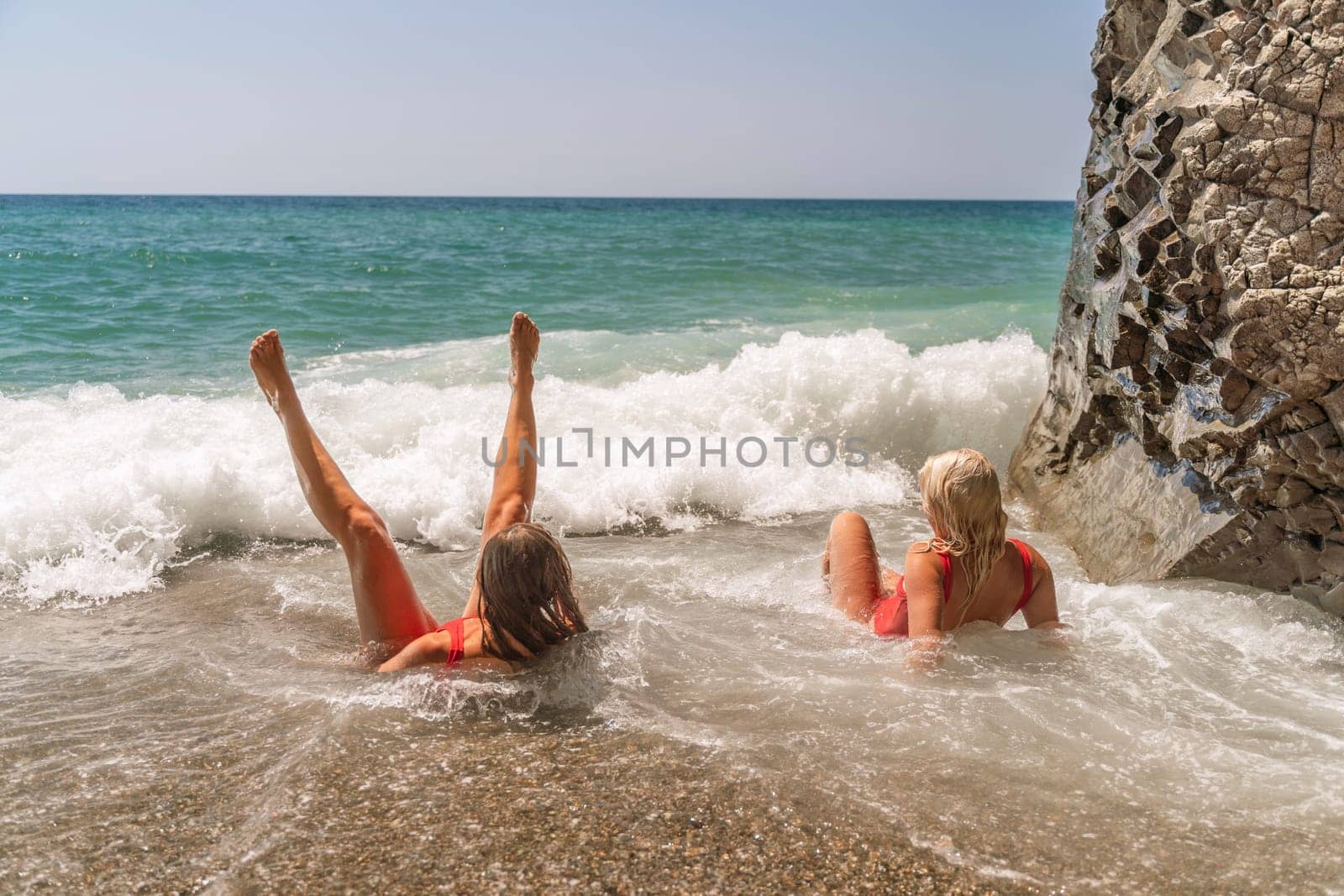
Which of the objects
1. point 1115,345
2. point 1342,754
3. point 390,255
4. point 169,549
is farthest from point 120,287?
point 1342,754

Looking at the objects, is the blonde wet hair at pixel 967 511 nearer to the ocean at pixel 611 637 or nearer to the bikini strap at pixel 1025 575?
the bikini strap at pixel 1025 575

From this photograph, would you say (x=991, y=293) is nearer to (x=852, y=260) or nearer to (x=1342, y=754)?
(x=852, y=260)

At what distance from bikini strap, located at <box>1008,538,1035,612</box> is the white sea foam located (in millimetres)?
2700

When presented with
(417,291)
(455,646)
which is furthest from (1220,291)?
(417,291)

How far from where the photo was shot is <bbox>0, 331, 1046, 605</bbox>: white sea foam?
527 cm

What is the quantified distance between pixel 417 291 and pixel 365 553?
1194 centimetres

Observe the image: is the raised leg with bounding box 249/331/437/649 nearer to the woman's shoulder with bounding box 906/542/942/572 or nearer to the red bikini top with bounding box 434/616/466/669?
the red bikini top with bounding box 434/616/466/669

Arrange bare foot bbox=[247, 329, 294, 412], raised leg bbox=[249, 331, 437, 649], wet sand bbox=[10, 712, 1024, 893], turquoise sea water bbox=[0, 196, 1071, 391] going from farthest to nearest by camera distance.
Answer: turquoise sea water bbox=[0, 196, 1071, 391] → bare foot bbox=[247, 329, 294, 412] → raised leg bbox=[249, 331, 437, 649] → wet sand bbox=[10, 712, 1024, 893]

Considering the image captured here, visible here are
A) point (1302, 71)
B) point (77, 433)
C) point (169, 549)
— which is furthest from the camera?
point (77, 433)

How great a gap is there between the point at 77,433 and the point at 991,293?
1419cm

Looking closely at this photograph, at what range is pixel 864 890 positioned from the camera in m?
2.22

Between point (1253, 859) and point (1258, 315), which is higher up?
point (1258, 315)

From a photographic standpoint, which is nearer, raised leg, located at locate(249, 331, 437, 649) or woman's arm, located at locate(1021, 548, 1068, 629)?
raised leg, located at locate(249, 331, 437, 649)

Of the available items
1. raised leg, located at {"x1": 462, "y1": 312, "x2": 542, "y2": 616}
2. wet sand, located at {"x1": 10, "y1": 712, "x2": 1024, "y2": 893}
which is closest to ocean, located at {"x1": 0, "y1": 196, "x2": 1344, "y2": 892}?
wet sand, located at {"x1": 10, "y1": 712, "x2": 1024, "y2": 893}
